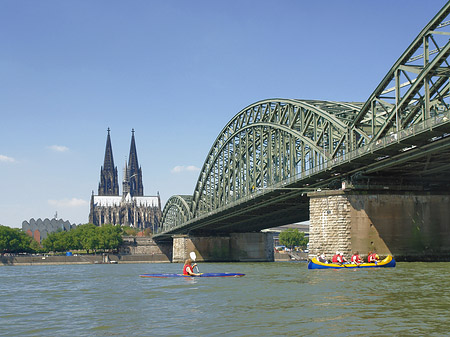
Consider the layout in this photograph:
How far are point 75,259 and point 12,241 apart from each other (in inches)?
1344

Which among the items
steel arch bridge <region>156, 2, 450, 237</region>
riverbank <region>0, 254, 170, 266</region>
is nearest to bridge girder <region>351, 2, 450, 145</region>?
steel arch bridge <region>156, 2, 450, 237</region>

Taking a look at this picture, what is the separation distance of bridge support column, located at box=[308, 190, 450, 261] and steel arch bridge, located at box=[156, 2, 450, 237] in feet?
7.51

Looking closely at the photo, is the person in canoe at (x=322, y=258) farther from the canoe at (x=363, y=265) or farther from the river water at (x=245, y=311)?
the river water at (x=245, y=311)

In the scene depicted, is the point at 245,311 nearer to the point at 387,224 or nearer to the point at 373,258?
the point at 373,258

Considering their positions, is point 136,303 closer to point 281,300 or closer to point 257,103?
point 281,300

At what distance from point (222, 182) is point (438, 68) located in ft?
226

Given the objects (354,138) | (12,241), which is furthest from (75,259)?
(354,138)

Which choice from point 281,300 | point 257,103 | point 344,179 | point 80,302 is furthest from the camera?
point 257,103

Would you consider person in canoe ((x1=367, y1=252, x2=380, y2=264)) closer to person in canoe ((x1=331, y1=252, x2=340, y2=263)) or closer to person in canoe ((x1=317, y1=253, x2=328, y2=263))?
person in canoe ((x1=331, y1=252, x2=340, y2=263))

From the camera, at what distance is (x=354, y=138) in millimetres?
62188

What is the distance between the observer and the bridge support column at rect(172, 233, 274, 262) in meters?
122

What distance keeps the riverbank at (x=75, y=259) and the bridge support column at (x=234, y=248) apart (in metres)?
44.8

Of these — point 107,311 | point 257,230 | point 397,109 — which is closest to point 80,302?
point 107,311

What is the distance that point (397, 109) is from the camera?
5231cm
